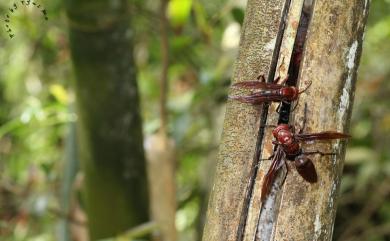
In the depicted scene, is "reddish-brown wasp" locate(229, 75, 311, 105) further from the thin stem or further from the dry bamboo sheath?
the thin stem

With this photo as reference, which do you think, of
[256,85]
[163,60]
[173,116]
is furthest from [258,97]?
[173,116]

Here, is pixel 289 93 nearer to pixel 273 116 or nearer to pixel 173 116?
pixel 273 116

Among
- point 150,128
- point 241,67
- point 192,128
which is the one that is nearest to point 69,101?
point 150,128

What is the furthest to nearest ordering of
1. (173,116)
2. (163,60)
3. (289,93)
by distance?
1. (173,116)
2. (163,60)
3. (289,93)

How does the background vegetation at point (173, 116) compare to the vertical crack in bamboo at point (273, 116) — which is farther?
the background vegetation at point (173, 116)

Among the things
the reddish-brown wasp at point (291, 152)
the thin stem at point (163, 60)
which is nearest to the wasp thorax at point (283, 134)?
the reddish-brown wasp at point (291, 152)

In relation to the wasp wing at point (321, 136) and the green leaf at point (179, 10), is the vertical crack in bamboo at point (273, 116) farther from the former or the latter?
the green leaf at point (179, 10)

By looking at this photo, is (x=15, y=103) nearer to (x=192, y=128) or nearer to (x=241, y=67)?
(x=192, y=128)
